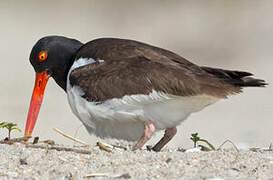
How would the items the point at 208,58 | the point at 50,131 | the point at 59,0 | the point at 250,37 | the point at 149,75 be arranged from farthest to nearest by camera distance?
the point at 59,0
the point at 250,37
the point at 208,58
the point at 50,131
the point at 149,75

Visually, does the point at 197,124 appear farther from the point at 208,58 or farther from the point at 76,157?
the point at 76,157

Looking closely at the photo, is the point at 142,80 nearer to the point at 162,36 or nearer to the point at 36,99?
the point at 36,99

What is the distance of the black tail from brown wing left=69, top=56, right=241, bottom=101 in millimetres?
81

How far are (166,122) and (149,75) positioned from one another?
0.53 meters

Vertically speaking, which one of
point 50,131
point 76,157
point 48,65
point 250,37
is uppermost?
point 250,37

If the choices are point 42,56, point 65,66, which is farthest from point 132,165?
point 42,56

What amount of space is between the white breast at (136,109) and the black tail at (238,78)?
324 millimetres

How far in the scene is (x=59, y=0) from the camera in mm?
21969

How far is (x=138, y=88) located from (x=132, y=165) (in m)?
1.38

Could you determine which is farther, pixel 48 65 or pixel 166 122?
pixel 48 65

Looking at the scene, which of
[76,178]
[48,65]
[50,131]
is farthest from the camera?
[50,131]

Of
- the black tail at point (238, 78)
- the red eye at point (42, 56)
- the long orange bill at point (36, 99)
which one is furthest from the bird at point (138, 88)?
the long orange bill at point (36, 99)

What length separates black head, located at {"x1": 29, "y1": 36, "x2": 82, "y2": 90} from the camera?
7566mm

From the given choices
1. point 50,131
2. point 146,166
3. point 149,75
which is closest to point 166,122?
point 149,75
